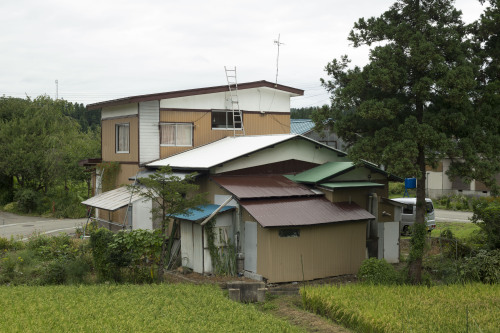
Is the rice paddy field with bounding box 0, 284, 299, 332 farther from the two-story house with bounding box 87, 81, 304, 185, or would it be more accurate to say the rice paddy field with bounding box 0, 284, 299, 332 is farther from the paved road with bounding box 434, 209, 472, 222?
the paved road with bounding box 434, 209, 472, 222

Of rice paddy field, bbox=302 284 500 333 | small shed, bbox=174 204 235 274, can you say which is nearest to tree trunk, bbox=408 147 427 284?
rice paddy field, bbox=302 284 500 333

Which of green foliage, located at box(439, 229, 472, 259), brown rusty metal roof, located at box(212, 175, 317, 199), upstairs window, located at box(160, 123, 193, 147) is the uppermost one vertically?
upstairs window, located at box(160, 123, 193, 147)

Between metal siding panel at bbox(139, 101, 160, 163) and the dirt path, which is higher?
metal siding panel at bbox(139, 101, 160, 163)

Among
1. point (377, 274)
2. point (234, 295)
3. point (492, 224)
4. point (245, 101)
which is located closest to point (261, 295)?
point (234, 295)

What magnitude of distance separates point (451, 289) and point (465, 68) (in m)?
6.63

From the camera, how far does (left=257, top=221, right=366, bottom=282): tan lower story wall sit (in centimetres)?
1798

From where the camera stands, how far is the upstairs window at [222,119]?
1044 inches

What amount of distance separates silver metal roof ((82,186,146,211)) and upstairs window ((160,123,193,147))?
115 inches

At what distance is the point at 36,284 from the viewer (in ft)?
56.9

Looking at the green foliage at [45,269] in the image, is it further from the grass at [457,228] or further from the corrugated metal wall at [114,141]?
the grass at [457,228]

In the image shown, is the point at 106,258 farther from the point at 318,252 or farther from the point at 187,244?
the point at 318,252

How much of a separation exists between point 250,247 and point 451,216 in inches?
786

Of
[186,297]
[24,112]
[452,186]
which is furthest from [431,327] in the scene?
[24,112]

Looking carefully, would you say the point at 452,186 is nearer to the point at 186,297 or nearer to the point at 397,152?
the point at 397,152
